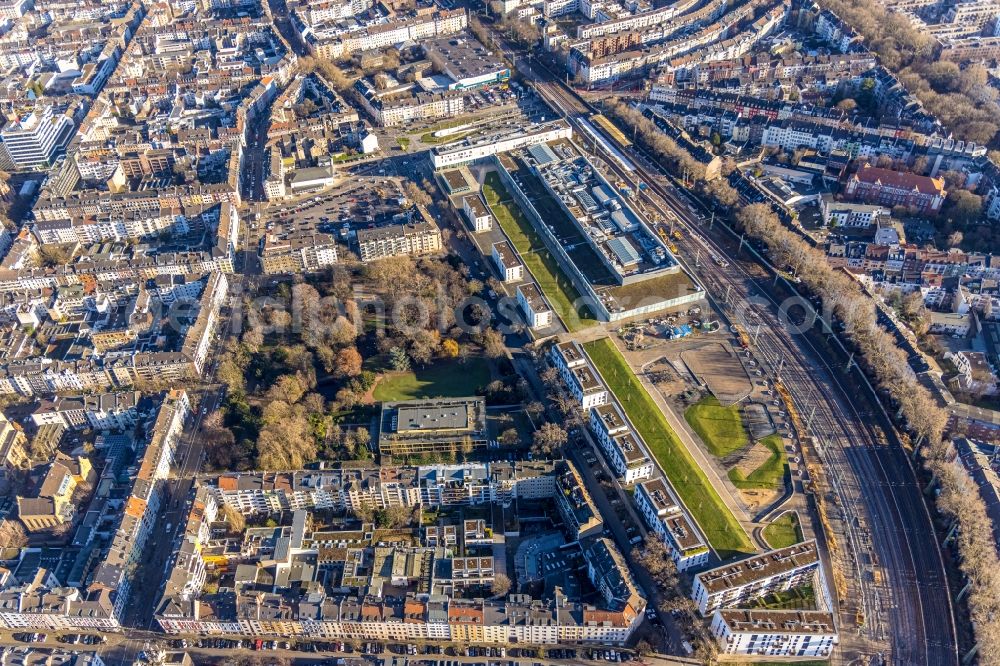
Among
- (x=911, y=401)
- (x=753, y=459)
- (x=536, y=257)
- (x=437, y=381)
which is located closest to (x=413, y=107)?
(x=536, y=257)

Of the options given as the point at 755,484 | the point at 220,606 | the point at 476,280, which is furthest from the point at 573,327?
the point at 220,606

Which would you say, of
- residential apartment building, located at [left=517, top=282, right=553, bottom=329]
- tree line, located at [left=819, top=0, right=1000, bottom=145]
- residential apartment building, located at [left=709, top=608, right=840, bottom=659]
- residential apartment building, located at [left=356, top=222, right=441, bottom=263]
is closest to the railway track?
residential apartment building, located at [left=709, top=608, right=840, bottom=659]

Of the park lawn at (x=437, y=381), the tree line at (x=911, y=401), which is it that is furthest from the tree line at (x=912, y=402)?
the park lawn at (x=437, y=381)

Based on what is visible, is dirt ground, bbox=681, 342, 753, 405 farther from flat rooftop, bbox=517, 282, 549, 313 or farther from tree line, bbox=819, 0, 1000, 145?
tree line, bbox=819, 0, 1000, 145

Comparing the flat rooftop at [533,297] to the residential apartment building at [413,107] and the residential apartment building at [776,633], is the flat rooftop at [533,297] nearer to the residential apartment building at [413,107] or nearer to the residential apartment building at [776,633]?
the residential apartment building at [776,633]

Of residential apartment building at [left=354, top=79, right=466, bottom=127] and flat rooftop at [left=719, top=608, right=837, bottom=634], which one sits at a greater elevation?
residential apartment building at [left=354, top=79, right=466, bottom=127]
